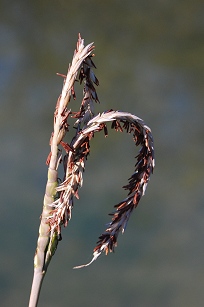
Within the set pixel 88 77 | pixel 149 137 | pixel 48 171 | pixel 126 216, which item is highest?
pixel 88 77

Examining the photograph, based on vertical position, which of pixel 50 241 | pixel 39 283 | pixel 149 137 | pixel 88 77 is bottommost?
pixel 39 283

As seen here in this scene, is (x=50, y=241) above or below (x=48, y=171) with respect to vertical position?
below

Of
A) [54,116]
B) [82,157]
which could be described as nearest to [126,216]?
[82,157]

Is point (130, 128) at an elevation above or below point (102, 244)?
above

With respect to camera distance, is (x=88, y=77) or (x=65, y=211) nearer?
(x=65, y=211)

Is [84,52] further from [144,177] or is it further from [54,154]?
[144,177]

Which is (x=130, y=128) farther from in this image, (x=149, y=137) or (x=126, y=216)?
(x=126, y=216)

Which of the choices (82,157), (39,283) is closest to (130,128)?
(82,157)

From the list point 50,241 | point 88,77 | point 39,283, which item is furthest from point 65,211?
point 88,77
